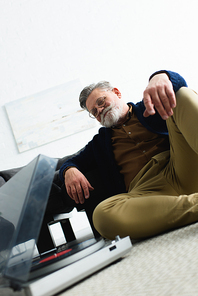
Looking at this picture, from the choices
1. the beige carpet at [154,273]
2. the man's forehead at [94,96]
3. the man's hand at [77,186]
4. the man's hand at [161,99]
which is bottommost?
the beige carpet at [154,273]

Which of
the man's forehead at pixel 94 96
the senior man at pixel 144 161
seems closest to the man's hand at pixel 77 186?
the senior man at pixel 144 161

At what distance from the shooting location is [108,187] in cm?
138

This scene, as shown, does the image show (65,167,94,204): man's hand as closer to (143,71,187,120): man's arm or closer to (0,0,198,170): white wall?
(143,71,187,120): man's arm

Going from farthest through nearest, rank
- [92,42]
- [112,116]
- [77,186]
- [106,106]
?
1. [92,42]
2. [106,106]
3. [112,116]
4. [77,186]

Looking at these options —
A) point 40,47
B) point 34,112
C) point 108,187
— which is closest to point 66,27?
point 40,47

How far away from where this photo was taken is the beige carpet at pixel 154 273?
0.44 metres

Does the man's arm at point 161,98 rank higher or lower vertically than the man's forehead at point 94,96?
lower

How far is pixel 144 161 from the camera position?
1332 millimetres

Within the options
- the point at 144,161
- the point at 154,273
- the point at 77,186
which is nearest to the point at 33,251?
the point at 154,273

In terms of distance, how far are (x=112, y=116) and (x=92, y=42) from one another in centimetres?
194

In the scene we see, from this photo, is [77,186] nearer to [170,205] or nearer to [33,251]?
[170,205]

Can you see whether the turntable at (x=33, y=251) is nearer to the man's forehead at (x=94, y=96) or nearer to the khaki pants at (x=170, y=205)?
the khaki pants at (x=170, y=205)

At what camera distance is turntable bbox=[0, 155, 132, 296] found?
1.66ft

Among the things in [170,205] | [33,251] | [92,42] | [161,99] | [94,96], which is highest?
[92,42]
